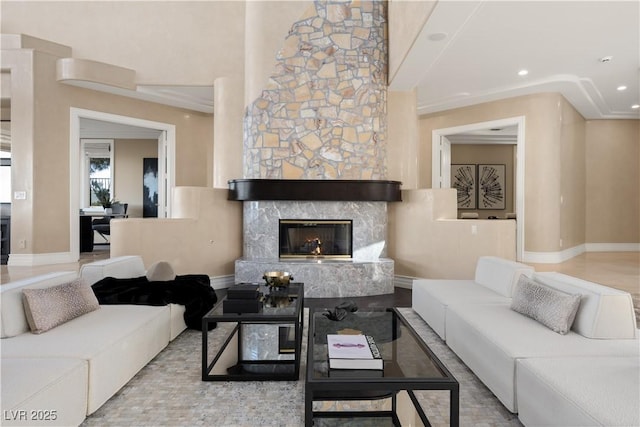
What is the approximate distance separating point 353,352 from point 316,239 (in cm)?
345

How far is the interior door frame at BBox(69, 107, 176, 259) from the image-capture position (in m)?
6.80

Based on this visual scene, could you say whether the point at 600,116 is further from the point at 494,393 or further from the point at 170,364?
the point at 170,364

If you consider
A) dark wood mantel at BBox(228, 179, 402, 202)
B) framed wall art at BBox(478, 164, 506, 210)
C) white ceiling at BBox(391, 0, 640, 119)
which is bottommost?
dark wood mantel at BBox(228, 179, 402, 202)

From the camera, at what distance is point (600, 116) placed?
8.72 meters

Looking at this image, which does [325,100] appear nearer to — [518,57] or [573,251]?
[518,57]

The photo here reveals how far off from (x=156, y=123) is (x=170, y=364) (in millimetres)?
→ 6101

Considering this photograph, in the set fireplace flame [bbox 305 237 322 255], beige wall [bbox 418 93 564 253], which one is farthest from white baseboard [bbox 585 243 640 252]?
fireplace flame [bbox 305 237 322 255]

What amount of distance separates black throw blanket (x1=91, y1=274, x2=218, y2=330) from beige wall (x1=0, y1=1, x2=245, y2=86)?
13.9ft

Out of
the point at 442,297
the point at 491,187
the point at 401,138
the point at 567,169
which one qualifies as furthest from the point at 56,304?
the point at 491,187

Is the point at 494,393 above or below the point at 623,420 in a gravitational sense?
below

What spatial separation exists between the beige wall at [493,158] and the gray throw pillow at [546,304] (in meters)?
9.30

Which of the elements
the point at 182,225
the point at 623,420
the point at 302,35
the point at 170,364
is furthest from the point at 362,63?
the point at 623,420

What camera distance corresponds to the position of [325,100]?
535 centimetres

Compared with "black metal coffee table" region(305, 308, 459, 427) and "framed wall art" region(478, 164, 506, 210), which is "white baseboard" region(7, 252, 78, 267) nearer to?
"black metal coffee table" region(305, 308, 459, 427)
